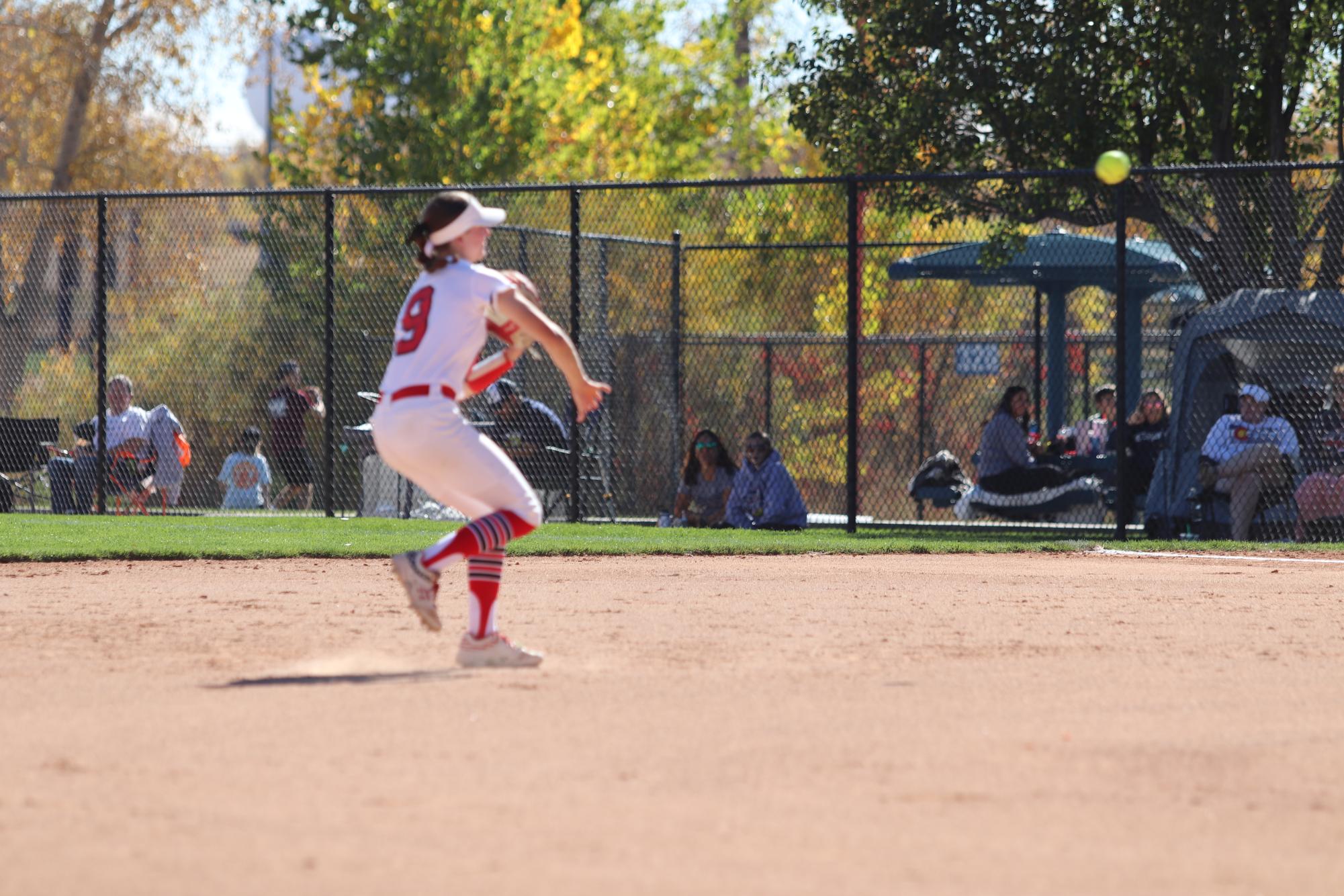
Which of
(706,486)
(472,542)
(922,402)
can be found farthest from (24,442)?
(472,542)

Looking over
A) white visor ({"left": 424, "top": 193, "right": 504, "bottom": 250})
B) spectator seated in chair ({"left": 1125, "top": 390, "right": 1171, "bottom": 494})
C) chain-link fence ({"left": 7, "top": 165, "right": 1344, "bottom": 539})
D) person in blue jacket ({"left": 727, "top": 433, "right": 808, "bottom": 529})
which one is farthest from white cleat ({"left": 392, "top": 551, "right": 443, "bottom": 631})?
spectator seated in chair ({"left": 1125, "top": 390, "right": 1171, "bottom": 494})

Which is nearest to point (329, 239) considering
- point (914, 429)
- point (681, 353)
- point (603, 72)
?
point (681, 353)

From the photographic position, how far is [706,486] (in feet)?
48.4

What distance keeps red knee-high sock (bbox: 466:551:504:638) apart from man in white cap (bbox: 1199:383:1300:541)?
7.63 m

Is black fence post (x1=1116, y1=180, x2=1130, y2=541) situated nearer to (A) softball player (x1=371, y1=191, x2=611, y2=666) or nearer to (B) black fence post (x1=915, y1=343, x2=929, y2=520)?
(B) black fence post (x1=915, y1=343, x2=929, y2=520)

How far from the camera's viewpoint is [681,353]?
54.0 feet

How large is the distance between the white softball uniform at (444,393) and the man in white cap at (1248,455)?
7.52 m

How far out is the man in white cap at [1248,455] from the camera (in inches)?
511

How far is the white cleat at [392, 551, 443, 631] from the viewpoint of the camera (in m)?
6.71

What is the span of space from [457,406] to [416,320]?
339 millimetres

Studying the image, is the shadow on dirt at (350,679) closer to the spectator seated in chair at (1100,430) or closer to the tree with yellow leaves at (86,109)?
the spectator seated in chair at (1100,430)

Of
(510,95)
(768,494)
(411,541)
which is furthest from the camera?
(510,95)

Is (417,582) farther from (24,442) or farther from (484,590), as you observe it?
(24,442)

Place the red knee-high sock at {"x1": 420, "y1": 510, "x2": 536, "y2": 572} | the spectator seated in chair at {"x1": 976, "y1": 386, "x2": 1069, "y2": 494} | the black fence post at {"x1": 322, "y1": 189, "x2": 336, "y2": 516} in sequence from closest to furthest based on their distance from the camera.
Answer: the red knee-high sock at {"x1": 420, "y1": 510, "x2": 536, "y2": 572} → the spectator seated in chair at {"x1": 976, "y1": 386, "x2": 1069, "y2": 494} → the black fence post at {"x1": 322, "y1": 189, "x2": 336, "y2": 516}
